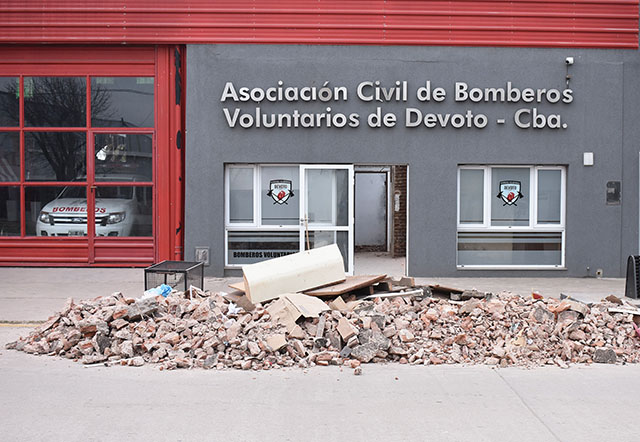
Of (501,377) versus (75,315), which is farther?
(75,315)

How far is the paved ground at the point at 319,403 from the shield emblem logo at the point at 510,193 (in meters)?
6.47

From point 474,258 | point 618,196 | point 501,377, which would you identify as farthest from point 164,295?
point 618,196

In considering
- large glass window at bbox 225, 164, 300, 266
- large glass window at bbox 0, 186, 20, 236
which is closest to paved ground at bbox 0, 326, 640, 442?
large glass window at bbox 225, 164, 300, 266

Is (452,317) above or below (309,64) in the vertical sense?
below

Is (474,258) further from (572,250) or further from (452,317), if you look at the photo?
(452,317)

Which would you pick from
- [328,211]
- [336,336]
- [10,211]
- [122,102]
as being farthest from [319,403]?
[10,211]

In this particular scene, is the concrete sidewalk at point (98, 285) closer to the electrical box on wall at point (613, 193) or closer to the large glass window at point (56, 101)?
the electrical box on wall at point (613, 193)

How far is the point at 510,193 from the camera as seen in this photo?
12875mm

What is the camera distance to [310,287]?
27.6 feet

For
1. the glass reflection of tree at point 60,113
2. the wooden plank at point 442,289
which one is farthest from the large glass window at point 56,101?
the wooden plank at point 442,289

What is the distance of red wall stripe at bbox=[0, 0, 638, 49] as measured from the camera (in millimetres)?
12586

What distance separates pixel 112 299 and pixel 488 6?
371 inches

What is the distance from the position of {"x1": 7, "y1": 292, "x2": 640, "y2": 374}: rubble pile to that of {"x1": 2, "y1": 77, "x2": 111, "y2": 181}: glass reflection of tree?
6.41 m

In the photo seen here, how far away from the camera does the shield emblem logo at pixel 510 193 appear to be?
12852 mm
